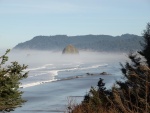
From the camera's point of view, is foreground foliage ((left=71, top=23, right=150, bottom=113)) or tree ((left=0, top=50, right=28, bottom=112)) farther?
tree ((left=0, top=50, right=28, bottom=112))

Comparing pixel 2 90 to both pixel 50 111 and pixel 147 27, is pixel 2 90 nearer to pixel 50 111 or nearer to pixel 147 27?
pixel 147 27

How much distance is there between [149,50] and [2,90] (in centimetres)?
1327

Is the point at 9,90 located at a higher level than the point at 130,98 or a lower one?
lower

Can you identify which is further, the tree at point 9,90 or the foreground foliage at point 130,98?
the tree at point 9,90

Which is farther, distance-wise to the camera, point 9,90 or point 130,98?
point 9,90

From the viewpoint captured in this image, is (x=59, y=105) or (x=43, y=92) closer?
(x=59, y=105)

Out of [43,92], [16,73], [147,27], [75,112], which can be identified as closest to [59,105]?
[43,92]

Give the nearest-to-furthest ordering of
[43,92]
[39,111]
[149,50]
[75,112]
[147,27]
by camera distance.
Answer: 1. [75,112]
2. [149,50]
3. [147,27]
4. [39,111]
5. [43,92]

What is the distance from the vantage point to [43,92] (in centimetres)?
4925

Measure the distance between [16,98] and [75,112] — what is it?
4.35 m

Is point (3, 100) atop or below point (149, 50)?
below

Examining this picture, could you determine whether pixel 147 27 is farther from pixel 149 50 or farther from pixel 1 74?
pixel 1 74

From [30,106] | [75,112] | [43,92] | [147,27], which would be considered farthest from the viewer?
[43,92]

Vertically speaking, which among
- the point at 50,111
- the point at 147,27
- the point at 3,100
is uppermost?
the point at 147,27
